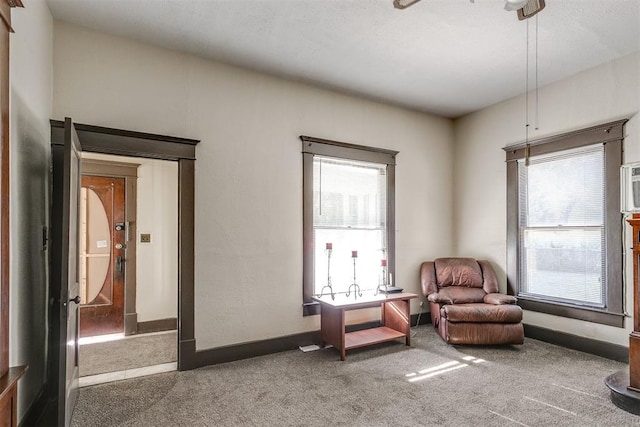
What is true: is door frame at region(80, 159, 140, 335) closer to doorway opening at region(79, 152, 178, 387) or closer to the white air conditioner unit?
doorway opening at region(79, 152, 178, 387)

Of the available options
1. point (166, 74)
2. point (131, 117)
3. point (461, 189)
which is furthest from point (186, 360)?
point (461, 189)

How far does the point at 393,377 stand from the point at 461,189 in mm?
3145

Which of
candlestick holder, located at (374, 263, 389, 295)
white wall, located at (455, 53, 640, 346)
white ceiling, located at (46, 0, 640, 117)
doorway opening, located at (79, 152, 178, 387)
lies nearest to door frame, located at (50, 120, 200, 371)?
white ceiling, located at (46, 0, 640, 117)

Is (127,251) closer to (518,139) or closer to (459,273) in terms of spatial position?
(459,273)

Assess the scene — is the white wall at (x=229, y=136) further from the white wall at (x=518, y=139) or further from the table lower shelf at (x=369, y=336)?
the white wall at (x=518, y=139)

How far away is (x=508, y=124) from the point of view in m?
4.71

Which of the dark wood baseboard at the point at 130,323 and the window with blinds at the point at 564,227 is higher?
the window with blinds at the point at 564,227

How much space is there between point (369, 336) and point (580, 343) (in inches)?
88.0

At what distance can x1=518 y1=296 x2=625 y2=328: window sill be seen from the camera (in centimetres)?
367

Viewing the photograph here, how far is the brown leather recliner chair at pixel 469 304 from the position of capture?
3875mm

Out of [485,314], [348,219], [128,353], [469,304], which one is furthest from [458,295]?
[128,353]

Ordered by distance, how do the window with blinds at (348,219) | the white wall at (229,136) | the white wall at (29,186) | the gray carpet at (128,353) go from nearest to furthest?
1. the white wall at (29,186)
2. the white wall at (229,136)
3. the gray carpet at (128,353)
4. the window with blinds at (348,219)

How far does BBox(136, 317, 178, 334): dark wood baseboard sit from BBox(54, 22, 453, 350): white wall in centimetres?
161

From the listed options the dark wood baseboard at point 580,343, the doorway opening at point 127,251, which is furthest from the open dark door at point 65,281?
the dark wood baseboard at point 580,343
